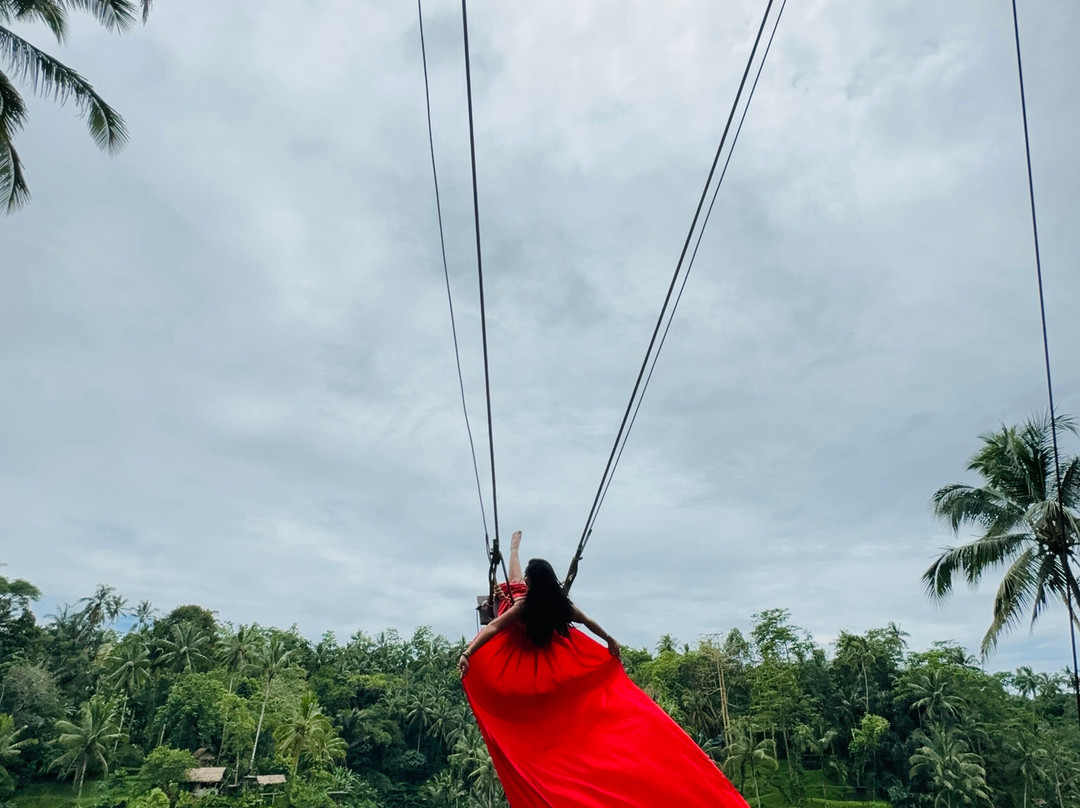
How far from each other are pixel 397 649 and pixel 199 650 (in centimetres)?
1495

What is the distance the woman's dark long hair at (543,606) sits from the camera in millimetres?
4121

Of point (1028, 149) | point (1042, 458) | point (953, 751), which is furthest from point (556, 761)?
point (953, 751)

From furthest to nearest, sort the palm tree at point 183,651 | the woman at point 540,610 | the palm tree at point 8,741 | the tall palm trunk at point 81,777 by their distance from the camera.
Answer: the palm tree at point 183,651, the palm tree at point 8,741, the tall palm trunk at point 81,777, the woman at point 540,610

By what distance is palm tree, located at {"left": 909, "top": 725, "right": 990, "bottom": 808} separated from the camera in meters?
37.9

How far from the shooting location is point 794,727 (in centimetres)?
4500

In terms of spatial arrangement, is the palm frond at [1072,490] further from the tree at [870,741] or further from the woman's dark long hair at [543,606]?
the tree at [870,741]

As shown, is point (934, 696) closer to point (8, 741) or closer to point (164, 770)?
point (164, 770)

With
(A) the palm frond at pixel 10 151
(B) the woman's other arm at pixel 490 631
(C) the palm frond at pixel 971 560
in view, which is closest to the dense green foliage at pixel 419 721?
(C) the palm frond at pixel 971 560

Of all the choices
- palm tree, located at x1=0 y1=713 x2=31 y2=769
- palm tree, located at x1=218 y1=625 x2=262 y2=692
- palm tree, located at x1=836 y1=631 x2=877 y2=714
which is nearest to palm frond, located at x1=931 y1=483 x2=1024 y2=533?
palm tree, located at x1=836 y1=631 x2=877 y2=714

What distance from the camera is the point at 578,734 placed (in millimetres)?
3680

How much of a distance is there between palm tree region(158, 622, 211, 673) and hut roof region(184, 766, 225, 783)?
649 centimetres

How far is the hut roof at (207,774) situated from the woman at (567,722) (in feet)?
139

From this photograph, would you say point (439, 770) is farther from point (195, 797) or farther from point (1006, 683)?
point (1006, 683)

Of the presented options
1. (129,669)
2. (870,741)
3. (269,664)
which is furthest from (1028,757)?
(129,669)
